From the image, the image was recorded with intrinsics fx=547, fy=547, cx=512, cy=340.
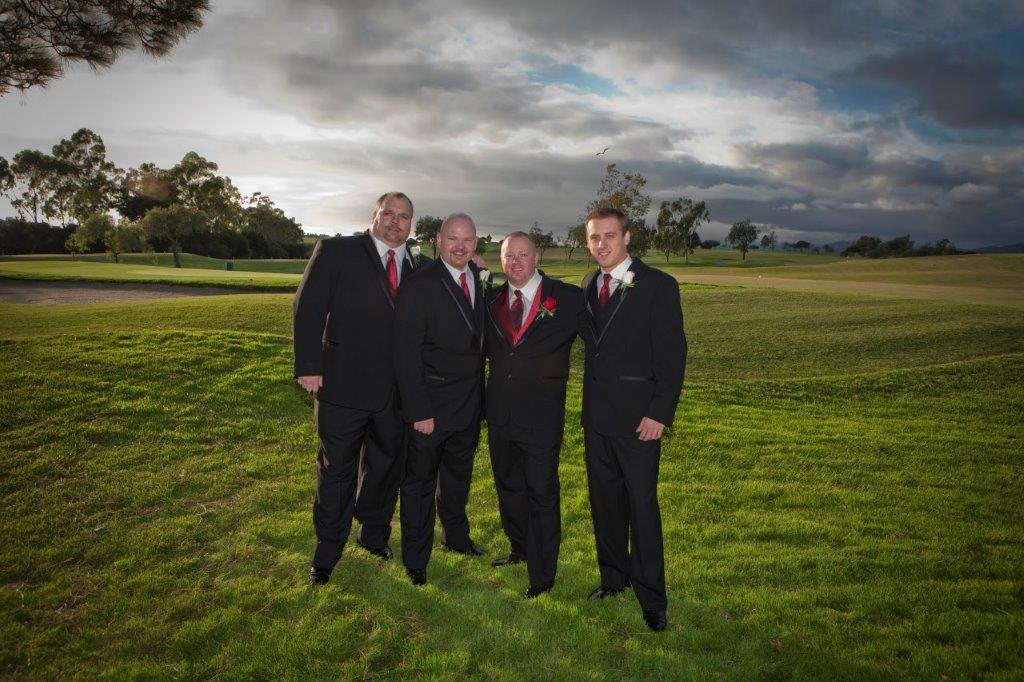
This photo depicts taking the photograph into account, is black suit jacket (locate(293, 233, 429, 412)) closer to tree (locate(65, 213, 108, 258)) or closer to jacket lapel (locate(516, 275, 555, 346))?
jacket lapel (locate(516, 275, 555, 346))

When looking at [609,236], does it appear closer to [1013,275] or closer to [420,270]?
[420,270]

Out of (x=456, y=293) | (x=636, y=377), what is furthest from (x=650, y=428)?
(x=456, y=293)

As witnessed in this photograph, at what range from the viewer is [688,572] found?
200 inches

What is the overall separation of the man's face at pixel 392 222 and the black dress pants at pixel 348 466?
1.45 m

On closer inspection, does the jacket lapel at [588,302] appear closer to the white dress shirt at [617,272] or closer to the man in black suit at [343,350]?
the white dress shirt at [617,272]

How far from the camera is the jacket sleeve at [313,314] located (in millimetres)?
4797

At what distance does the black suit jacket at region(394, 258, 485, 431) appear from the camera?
457 cm

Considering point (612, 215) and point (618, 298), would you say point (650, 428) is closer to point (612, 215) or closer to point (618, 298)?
point (618, 298)

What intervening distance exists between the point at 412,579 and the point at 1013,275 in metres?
48.8

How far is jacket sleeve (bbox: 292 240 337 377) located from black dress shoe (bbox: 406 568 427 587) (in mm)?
1945

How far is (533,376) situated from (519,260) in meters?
0.96

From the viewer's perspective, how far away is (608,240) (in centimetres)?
425

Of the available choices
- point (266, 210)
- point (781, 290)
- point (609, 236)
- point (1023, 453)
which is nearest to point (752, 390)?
point (1023, 453)

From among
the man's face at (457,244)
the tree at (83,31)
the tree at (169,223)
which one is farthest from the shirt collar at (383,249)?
the tree at (169,223)
